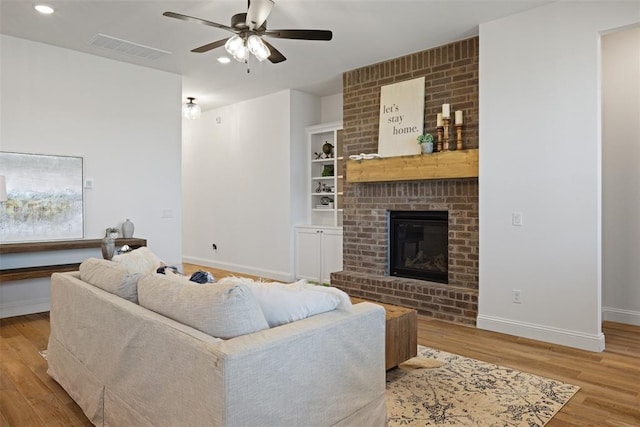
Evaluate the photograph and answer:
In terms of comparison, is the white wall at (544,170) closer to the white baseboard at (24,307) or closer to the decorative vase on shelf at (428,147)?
the decorative vase on shelf at (428,147)

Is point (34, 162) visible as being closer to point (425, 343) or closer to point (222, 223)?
point (222, 223)

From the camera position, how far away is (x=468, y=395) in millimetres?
2555

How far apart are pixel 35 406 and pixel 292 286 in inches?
67.3

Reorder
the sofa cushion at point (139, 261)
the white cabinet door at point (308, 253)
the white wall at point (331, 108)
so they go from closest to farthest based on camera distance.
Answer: the sofa cushion at point (139, 261) < the white cabinet door at point (308, 253) < the white wall at point (331, 108)

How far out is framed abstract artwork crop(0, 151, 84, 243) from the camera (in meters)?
4.31

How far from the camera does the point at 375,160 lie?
16.1ft

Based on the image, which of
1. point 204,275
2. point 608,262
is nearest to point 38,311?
point 204,275

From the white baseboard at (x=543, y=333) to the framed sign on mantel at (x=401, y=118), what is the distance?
190cm

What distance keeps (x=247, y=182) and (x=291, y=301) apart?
17.2 feet

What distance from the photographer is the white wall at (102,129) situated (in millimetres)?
4398

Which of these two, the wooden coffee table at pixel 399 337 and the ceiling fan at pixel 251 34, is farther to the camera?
the ceiling fan at pixel 251 34

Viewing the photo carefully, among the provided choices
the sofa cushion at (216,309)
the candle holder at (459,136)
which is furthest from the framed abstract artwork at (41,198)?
the candle holder at (459,136)

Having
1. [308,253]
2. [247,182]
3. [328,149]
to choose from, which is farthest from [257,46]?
[247,182]

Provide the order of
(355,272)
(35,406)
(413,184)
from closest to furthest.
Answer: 1. (35,406)
2. (413,184)
3. (355,272)
